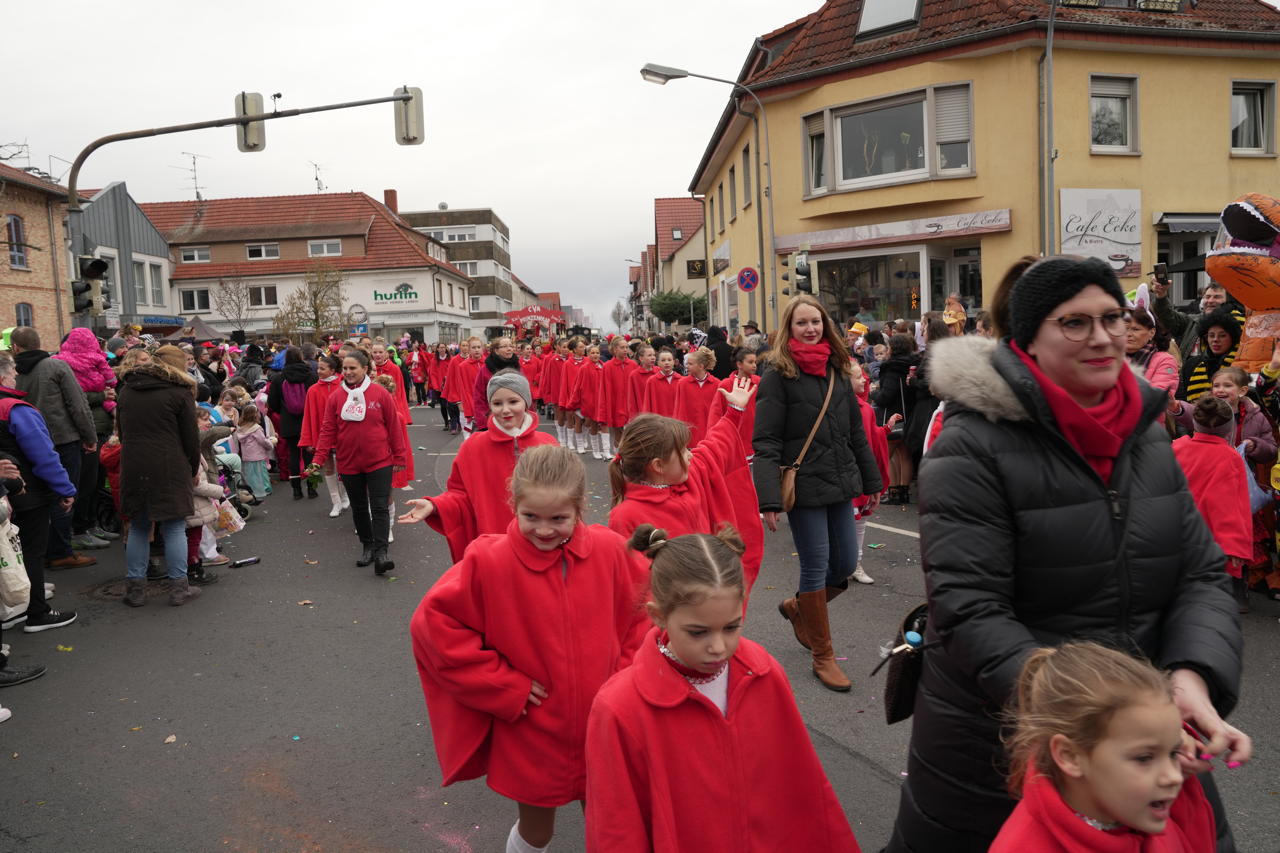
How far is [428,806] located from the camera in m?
4.04

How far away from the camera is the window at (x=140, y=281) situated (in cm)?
4703

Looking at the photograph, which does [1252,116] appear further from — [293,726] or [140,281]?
[140,281]

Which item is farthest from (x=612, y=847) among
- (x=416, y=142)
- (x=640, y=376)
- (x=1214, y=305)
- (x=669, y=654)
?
(x=416, y=142)

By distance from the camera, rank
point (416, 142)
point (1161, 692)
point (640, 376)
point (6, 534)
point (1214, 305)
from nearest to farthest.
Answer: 1. point (1161, 692)
2. point (6, 534)
3. point (1214, 305)
4. point (640, 376)
5. point (416, 142)

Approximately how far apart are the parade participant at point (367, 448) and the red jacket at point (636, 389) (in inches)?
228

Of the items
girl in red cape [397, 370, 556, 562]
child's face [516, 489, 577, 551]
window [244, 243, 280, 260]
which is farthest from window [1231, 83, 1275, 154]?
window [244, 243, 280, 260]

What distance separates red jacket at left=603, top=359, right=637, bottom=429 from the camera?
1495cm

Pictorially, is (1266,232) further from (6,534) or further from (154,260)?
(154,260)

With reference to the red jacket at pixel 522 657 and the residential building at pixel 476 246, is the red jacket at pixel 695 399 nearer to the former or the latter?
the red jacket at pixel 522 657

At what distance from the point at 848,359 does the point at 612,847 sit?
369 cm

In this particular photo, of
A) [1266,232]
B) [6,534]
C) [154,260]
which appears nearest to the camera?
[6,534]

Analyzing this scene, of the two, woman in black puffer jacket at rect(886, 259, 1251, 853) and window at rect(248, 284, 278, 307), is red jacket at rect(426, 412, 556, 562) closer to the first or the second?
woman in black puffer jacket at rect(886, 259, 1251, 853)

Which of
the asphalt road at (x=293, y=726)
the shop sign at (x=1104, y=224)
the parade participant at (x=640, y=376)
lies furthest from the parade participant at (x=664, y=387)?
the shop sign at (x=1104, y=224)

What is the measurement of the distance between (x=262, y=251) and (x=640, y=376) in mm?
49090
